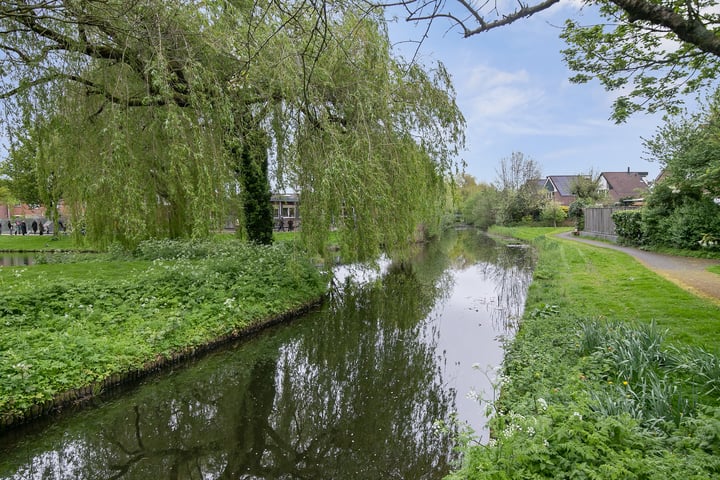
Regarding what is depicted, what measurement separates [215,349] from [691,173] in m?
14.4

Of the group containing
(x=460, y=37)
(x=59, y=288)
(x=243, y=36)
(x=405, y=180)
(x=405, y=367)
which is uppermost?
(x=243, y=36)

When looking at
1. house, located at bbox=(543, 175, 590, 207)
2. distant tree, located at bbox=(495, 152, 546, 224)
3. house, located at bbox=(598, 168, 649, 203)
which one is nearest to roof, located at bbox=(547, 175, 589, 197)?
house, located at bbox=(543, 175, 590, 207)

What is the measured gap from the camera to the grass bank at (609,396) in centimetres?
247

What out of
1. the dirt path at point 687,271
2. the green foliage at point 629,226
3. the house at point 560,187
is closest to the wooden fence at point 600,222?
the green foliage at point 629,226

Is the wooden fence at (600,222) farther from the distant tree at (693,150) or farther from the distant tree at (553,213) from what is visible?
the distant tree at (553,213)

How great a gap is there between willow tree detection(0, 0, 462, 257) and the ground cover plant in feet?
4.32

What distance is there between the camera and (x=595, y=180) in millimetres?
34375

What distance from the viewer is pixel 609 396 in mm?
3273

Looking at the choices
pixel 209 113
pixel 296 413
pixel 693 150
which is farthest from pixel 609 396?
pixel 693 150

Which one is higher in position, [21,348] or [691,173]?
[691,173]

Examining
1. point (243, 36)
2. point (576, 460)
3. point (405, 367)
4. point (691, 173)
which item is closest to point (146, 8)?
point (243, 36)

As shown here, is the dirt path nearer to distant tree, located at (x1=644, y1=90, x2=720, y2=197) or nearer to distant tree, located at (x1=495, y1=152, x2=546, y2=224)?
distant tree, located at (x1=644, y1=90, x2=720, y2=197)

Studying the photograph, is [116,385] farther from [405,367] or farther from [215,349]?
[405,367]

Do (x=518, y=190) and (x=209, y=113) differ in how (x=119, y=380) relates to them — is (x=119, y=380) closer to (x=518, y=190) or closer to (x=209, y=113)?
(x=209, y=113)
